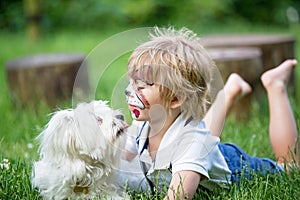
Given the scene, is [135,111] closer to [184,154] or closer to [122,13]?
[184,154]

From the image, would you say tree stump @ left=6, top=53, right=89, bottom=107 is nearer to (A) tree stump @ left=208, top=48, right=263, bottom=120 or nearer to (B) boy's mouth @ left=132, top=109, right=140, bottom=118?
(A) tree stump @ left=208, top=48, right=263, bottom=120

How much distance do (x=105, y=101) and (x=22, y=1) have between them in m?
9.11

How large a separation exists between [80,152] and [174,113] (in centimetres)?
47

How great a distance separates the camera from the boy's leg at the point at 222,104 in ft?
10.5

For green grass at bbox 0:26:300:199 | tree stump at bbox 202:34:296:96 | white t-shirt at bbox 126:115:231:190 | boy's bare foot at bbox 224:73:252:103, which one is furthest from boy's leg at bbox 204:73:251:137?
tree stump at bbox 202:34:296:96

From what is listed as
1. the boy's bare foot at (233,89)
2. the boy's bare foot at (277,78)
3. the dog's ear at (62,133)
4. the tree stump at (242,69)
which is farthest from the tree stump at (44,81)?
the dog's ear at (62,133)

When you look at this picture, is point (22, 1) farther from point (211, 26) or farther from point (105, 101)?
point (105, 101)

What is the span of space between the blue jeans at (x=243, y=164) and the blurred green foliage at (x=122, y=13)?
7.87m

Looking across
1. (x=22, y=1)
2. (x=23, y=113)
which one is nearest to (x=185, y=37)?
(x=23, y=113)

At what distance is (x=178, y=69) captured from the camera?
258 cm

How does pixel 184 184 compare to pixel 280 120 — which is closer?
pixel 184 184

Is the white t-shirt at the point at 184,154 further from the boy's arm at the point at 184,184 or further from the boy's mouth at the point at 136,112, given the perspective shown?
the boy's mouth at the point at 136,112

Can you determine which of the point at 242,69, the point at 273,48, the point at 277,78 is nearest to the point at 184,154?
the point at 277,78

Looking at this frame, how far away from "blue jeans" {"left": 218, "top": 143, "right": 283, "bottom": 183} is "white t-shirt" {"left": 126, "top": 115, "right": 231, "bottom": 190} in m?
0.13
